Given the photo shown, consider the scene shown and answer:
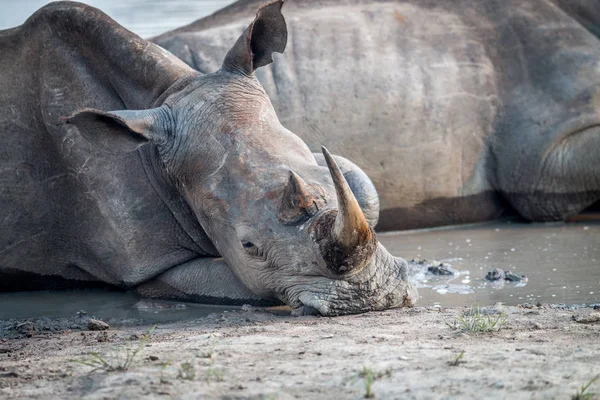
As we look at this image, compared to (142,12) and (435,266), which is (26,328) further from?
(142,12)

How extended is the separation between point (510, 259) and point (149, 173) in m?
2.44

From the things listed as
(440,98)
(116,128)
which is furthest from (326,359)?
(440,98)

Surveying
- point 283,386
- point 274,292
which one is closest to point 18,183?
point 274,292

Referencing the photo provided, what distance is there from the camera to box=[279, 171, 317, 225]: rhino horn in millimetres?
5422

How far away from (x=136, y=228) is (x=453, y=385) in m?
3.23

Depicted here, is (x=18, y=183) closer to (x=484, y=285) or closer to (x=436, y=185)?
(x=484, y=285)

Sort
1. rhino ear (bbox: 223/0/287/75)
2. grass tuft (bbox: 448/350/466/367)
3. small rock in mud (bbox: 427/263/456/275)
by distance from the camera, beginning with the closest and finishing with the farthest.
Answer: grass tuft (bbox: 448/350/466/367) < rhino ear (bbox: 223/0/287/75) < small rock in mud (bbox: 427/263/456/275)

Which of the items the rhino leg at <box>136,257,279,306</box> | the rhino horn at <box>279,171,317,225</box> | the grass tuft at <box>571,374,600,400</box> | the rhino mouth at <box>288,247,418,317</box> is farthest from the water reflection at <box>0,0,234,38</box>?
the grass tuft at <box>571,374,600,400</box>

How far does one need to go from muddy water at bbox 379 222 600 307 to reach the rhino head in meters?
0.74

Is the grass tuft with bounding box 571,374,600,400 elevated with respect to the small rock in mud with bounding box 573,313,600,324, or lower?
elevated

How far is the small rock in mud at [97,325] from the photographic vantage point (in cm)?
550

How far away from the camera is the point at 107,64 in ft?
22.3

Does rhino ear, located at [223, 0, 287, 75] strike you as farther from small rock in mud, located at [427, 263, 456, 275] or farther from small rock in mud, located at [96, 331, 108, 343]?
small rock in mud, located at [96, 331, 108, 343]

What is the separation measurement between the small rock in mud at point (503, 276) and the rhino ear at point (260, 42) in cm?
183
